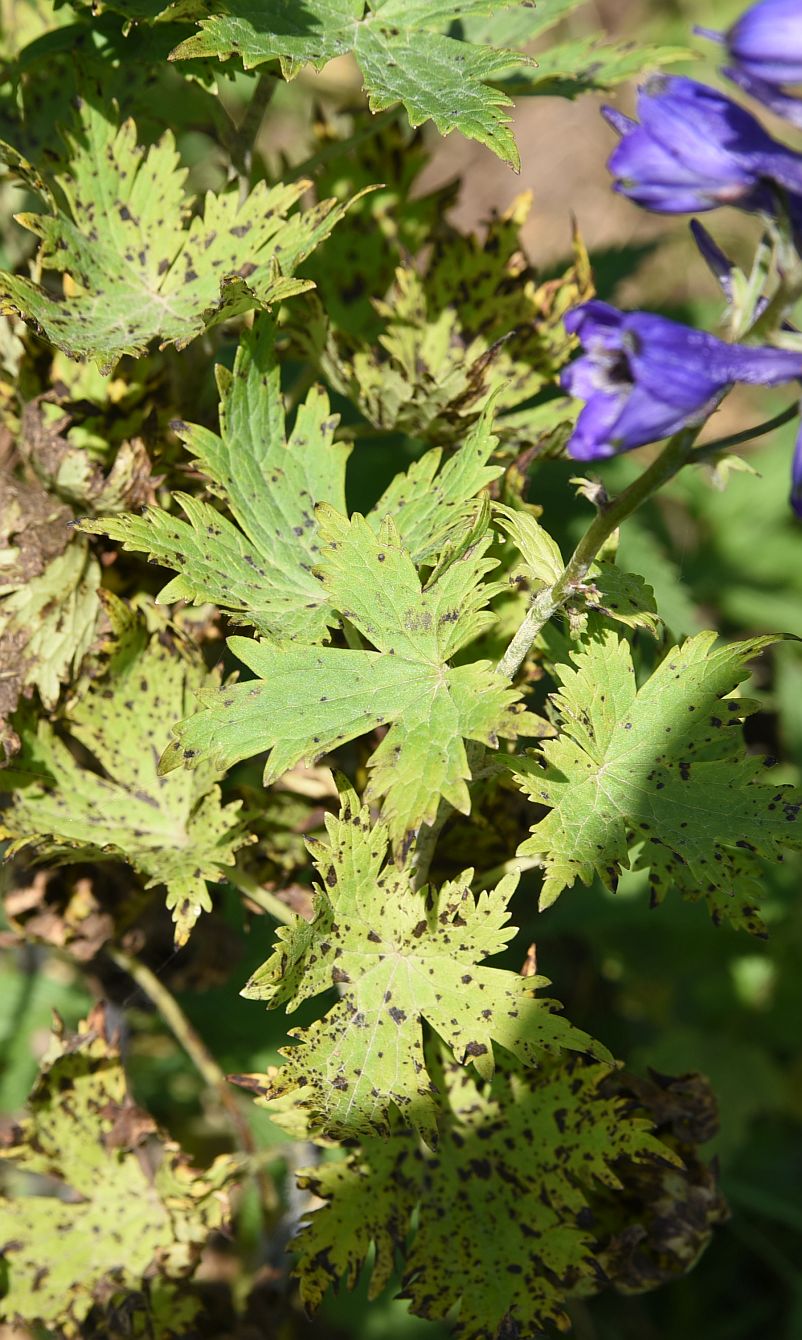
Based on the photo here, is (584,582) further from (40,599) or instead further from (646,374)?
(40,599)

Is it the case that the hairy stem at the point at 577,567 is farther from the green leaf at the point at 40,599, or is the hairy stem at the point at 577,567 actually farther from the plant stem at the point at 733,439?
the green leaf at the point at 40,599

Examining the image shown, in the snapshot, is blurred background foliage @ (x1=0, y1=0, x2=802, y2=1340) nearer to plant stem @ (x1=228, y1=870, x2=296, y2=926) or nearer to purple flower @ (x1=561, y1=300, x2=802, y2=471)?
plant stem @ (x1=228, y1=870, x2=296, y2=926)

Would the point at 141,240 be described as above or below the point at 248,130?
below

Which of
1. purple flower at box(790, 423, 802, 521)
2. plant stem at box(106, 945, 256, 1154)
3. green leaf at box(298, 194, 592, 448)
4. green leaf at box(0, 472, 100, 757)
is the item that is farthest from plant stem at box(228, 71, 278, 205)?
plant stem at box(106, 945, 256, 1154)

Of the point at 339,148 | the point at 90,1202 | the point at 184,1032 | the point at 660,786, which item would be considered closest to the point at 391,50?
the point at 339,148

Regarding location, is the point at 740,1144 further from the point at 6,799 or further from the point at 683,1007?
the point at 6,799

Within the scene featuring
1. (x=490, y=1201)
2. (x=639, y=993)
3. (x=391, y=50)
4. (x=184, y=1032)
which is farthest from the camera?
(x=639, y=993)
